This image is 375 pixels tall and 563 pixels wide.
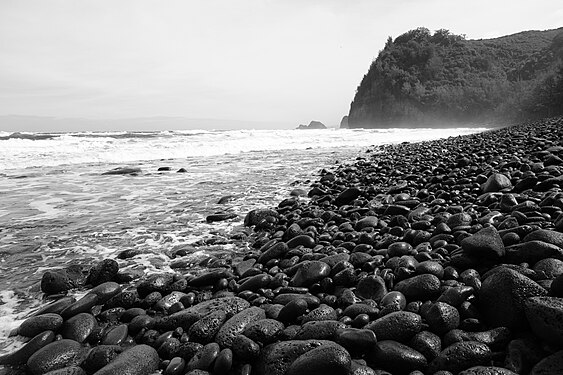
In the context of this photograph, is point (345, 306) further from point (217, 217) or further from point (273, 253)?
point (217, 217)

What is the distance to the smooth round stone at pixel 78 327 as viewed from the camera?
2.88 m

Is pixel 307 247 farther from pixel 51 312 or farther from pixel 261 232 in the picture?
pixel 51 312

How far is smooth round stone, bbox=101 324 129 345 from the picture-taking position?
2816mm

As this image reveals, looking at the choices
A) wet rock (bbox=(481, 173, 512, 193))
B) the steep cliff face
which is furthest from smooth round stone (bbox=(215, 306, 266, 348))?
the steep cliff face

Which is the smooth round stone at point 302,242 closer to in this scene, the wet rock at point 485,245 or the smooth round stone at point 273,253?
the smooth round stone at point 273,253

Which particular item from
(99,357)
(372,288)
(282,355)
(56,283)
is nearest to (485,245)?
(372,288)

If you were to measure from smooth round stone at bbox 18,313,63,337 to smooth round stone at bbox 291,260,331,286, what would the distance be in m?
2.08

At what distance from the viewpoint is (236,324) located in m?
2.66

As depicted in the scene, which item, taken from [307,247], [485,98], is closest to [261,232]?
[307,247]

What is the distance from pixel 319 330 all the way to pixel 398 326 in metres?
0.53

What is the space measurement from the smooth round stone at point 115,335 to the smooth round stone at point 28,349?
0.41m

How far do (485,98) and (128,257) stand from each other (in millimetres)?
70781

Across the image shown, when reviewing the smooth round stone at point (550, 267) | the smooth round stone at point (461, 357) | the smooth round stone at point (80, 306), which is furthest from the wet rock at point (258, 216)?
the smooth round stone at point (461, 357)

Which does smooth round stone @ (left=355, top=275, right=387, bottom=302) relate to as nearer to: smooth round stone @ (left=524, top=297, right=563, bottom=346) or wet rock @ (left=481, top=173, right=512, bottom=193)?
smooth round stone @ (left=524, top=297, right=563, bottom=346)
